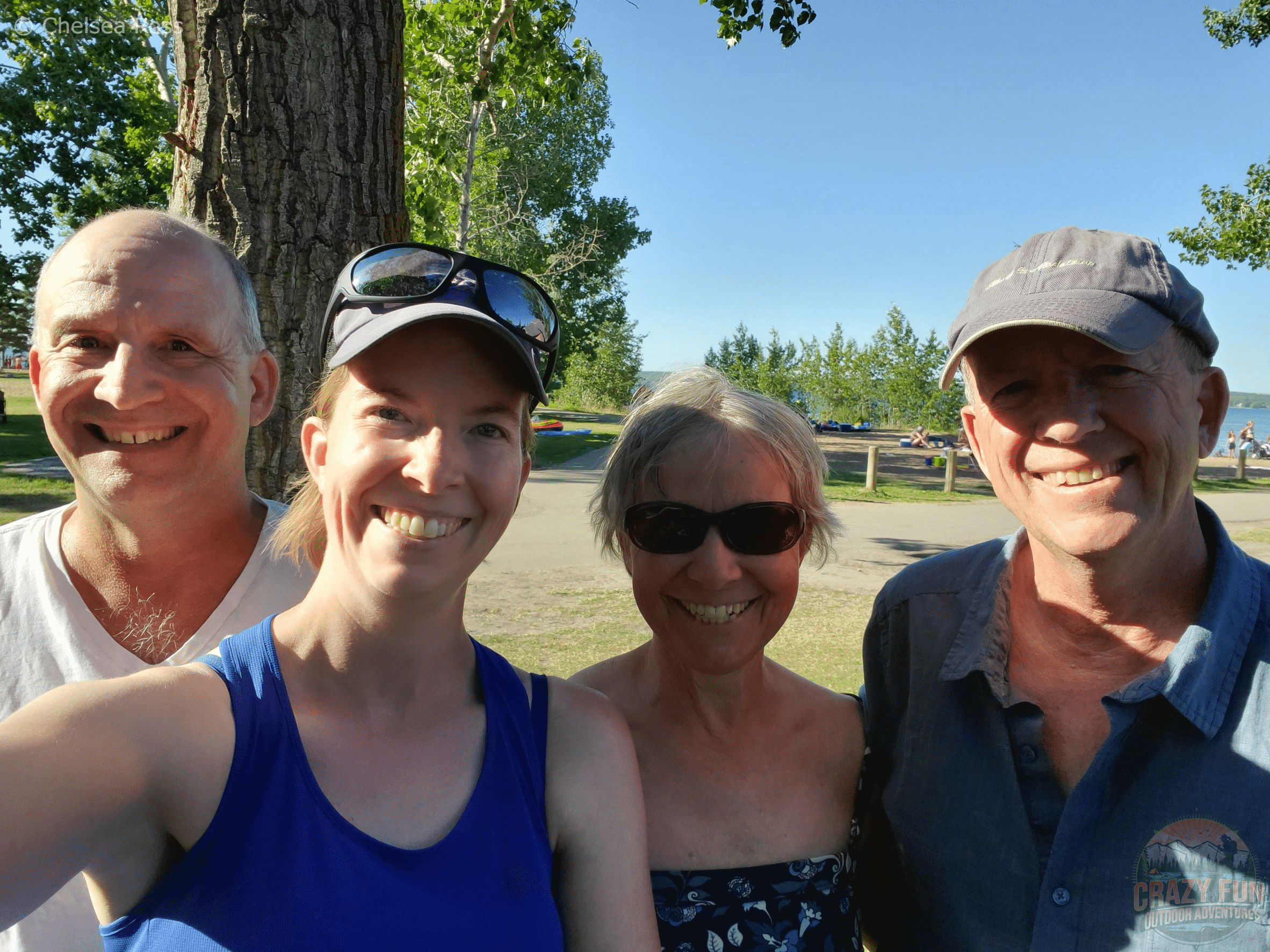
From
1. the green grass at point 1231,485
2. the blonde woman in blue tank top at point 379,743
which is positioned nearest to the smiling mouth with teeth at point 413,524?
the blonde woman in blue tank top at point 379,743

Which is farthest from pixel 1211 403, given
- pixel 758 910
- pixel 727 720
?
pixel 758 910

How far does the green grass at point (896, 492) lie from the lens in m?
19.0

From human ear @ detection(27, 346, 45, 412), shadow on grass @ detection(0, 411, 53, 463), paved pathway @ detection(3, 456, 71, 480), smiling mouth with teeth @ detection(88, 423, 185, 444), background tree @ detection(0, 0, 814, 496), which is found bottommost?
paved pathway @ detection(3, 456, 71, 480)

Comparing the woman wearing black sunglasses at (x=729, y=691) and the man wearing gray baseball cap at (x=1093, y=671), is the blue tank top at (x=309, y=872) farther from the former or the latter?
the man wearing gray baseball cap at (x=1093, y=671)

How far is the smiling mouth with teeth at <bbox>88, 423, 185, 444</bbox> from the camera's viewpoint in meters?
2.11

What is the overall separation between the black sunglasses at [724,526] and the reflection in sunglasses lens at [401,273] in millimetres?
984

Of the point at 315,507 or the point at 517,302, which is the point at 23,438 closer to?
the point at 315,507

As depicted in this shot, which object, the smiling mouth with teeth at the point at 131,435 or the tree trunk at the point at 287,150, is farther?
the tree trunk at the point at 287,150

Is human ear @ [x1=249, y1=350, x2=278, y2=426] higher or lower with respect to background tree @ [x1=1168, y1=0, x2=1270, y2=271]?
lower

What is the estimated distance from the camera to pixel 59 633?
2.01m

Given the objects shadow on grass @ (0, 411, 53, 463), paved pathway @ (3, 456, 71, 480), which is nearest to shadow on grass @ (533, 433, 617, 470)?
paved pathway @ (3, 456, 71, 480)

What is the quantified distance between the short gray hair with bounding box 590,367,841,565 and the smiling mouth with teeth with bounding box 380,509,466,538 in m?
1.02

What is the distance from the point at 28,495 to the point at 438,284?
1493 centimetres

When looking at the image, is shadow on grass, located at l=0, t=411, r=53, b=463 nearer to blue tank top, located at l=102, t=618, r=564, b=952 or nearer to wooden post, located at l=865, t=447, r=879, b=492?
blue tank top, located at l=102, t=618, r=564, b=952
